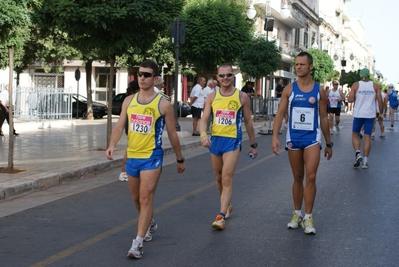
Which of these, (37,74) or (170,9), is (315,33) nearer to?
(37,74)

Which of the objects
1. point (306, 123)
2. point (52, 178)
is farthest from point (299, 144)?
point (52, 178)

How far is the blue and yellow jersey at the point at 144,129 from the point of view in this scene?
6551mm

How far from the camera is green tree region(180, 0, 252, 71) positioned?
1072 inches

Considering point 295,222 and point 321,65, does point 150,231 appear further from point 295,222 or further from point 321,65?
point 321,65

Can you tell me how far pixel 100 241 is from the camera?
705 centimetres

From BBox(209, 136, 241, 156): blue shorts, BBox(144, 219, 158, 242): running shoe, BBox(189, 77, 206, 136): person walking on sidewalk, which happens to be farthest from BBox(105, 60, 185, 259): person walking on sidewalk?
BBox(189, 77, 206, 136): person walking on sidewalk

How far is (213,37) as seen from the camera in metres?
27.2

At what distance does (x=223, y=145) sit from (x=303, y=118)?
100cm

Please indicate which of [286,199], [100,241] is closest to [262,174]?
[286,199]

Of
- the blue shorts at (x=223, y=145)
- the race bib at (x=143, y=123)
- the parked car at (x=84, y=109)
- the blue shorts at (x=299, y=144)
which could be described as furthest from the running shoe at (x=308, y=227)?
the parked car at (x=84, y=109)

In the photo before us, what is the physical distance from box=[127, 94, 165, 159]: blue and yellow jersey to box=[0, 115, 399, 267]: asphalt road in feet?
3.07

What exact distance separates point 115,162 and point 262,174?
3.11 m

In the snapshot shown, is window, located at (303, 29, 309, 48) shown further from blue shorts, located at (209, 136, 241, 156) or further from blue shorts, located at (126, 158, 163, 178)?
blue shorts, located at (126, 158, 163, 178)

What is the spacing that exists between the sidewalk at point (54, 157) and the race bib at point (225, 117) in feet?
12.0
